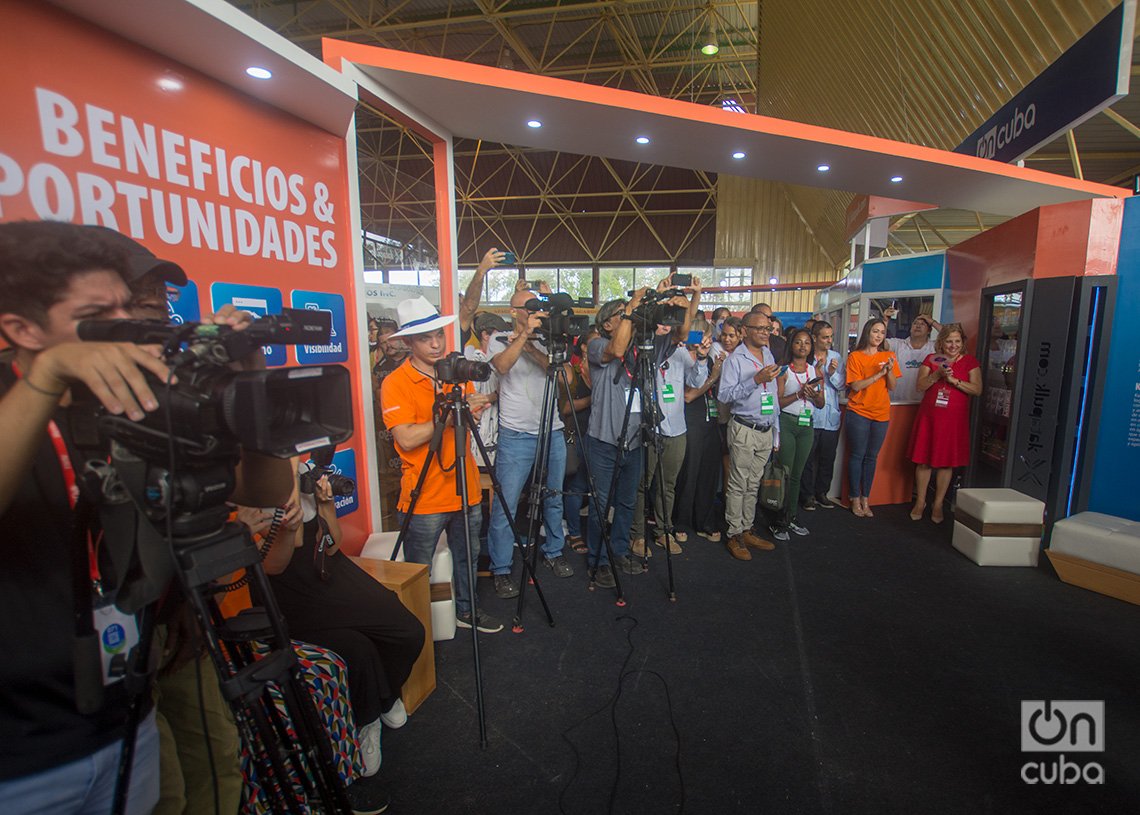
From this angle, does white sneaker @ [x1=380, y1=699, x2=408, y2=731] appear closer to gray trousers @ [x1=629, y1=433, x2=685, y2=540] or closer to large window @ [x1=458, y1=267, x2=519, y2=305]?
gray trousers @ [x1=629, y1=433, x2=685, y2=540]

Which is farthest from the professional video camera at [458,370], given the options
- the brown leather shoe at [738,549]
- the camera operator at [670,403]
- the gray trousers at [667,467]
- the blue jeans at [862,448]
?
the blue jeans at [862,448]

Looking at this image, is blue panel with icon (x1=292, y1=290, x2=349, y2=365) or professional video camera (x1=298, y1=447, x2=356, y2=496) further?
blue panel with icon (x1=292, y1=290, x2=349, y2=365)

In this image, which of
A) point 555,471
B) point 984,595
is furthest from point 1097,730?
point 555,471

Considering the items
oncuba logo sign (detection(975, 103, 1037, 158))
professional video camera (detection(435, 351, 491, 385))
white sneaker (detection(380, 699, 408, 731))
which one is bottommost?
white sneaker (detection(380, 699, 408, 731))

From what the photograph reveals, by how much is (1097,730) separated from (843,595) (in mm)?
1152

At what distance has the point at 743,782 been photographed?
6.00 feet

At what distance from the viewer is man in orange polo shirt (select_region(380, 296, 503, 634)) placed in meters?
2.32

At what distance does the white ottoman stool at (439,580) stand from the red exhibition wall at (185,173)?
0.17 m

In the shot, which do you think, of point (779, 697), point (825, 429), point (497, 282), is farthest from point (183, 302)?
point (497, 282)

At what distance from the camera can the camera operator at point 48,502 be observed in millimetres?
773

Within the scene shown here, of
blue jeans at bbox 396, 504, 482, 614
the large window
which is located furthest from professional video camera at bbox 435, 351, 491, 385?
the large window

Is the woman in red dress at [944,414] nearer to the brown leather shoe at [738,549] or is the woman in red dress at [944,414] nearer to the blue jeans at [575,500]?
the brown leather shoe at [738,549]

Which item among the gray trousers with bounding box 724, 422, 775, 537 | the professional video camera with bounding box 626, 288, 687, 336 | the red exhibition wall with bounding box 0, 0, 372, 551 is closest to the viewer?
→ the red exhibition wall with bounding box 0, 0, 372, 551

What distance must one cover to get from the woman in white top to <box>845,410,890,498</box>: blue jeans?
25.4 inches
